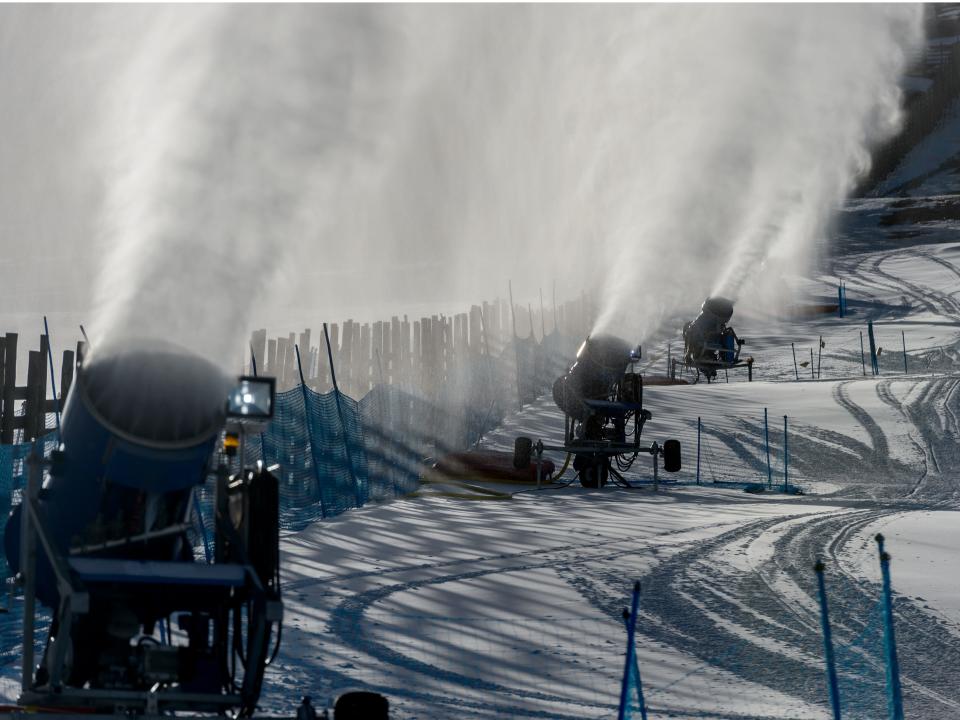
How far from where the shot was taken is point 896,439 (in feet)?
103

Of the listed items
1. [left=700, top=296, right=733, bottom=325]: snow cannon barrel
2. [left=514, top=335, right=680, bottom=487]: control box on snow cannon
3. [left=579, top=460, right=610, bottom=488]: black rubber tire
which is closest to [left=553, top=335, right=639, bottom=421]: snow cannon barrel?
[left=514, top=335, right=680, bottom=487]: control box on snow cannon

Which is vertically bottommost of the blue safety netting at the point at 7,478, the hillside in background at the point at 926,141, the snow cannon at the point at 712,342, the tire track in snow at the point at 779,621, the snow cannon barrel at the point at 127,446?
the tire track in snow at the point at 779,621

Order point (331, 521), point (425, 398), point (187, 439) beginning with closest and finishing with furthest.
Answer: point (187, 439) → point (331, 521) → point (425, 398)

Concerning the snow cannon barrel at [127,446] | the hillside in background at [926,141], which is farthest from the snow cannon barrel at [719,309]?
the hillside in background at [926,141]

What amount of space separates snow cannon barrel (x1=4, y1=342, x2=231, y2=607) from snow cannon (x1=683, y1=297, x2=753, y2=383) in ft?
128

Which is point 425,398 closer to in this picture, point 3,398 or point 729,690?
point 3,398

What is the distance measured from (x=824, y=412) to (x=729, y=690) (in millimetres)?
26940

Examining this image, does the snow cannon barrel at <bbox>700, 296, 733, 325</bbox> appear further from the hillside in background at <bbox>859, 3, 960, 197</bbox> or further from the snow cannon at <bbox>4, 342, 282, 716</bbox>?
the hillside in background at <bbox>859, 3, 960, 197</bbox>

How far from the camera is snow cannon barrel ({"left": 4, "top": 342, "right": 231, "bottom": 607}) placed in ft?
22.9

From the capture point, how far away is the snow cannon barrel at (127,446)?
6.96m

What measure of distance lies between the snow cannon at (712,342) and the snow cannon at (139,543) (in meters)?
38.9

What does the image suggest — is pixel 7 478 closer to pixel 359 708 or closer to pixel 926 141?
pixel 359 708

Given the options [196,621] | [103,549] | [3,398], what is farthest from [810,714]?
[3,398]

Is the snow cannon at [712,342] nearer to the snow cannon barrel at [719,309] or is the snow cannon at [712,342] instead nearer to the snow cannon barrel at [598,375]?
the snow cannon barrel at [719,309]
